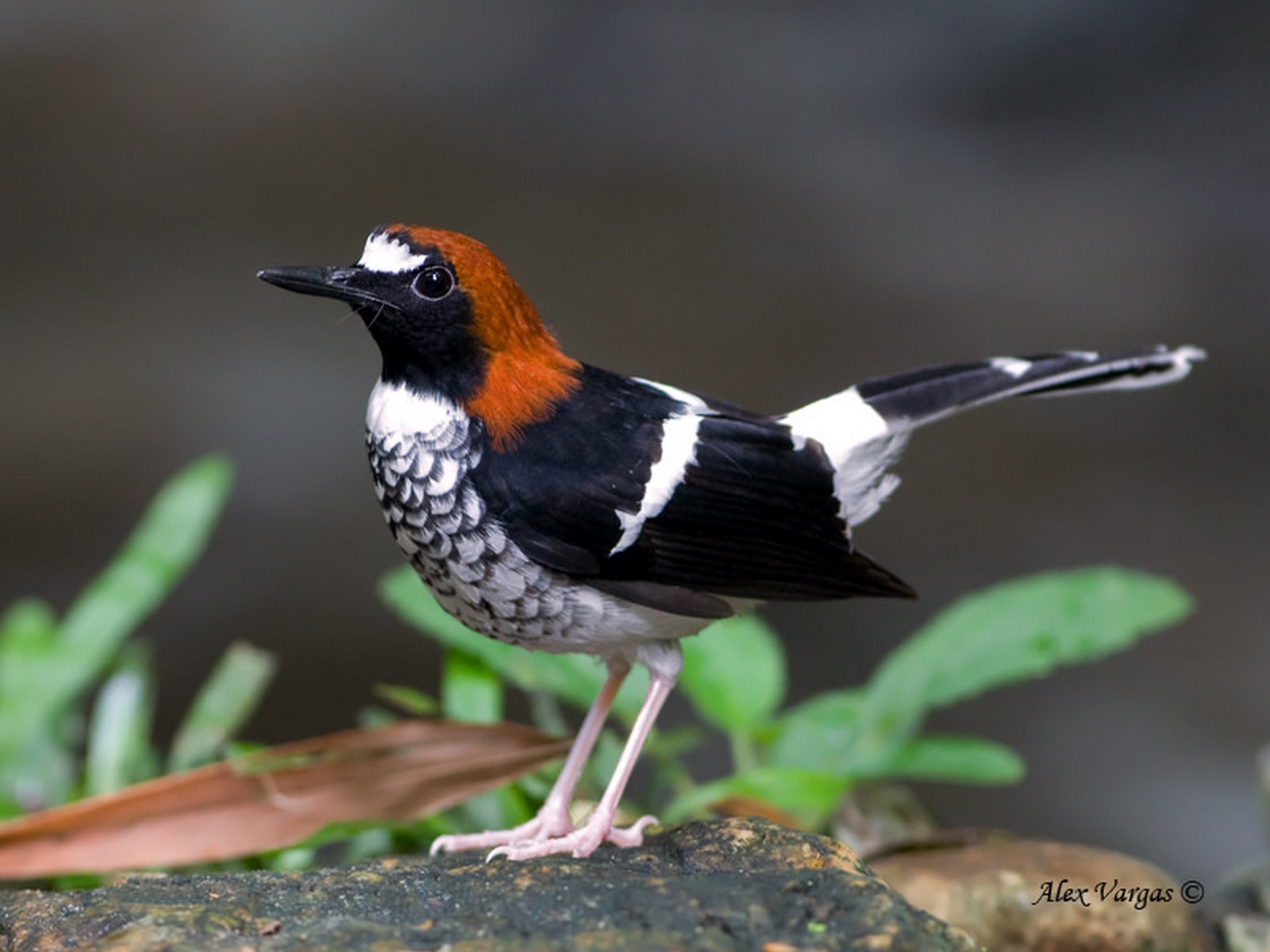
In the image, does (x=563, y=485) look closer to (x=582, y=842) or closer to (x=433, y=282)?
(x=433, y=282)

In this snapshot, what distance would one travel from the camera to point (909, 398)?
8.54 feet

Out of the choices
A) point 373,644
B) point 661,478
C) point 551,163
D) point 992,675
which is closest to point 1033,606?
point 992,675

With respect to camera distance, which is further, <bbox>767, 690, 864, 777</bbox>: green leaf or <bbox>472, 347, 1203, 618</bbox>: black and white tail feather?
<bbox>767, 690, 864, 777</bbox>: green leaf

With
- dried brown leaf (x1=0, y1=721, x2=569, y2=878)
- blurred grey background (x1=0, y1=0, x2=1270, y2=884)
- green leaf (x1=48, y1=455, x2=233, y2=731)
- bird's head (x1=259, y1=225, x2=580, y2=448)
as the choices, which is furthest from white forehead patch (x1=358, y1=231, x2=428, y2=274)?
blurred grey background (x1=0, y1=0, x2=1270, y2=884)

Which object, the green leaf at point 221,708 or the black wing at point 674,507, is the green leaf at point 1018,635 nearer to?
the black wing at point 674,507

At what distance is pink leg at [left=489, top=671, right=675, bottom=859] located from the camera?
7.68ft

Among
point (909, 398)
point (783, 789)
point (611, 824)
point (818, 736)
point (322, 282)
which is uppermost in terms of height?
point (909, 398)

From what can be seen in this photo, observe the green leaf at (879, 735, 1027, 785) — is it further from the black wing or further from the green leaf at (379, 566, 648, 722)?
the black wing

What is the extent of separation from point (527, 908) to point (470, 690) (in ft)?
5.10

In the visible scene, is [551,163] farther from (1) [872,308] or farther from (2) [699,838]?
(2) [699,838]
